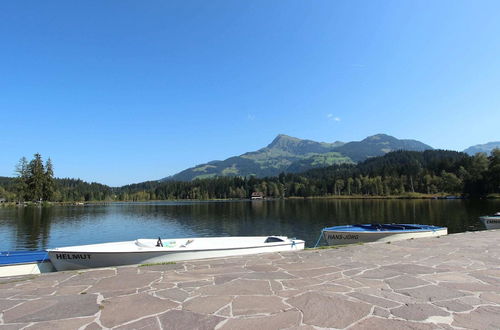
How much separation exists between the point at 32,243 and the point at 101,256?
25261 millimetres

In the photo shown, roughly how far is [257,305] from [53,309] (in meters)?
3.82

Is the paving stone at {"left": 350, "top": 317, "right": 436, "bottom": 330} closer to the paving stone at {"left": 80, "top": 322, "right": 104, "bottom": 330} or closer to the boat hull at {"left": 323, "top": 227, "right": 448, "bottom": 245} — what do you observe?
the paving stone at {"left": 80, "top": 322, "right": 104, "bottom": 330}

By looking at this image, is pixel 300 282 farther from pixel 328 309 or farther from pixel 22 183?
pixel 22 183

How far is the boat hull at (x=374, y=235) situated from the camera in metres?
20.3

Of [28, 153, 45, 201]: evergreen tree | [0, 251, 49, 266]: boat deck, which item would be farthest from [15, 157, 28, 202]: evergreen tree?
[0, 251, 49, 266]: boat deck

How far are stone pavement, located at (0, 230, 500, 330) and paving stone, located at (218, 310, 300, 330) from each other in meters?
0.02

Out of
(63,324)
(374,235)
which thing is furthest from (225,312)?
(374,235)

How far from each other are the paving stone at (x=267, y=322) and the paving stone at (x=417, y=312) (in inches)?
69.1

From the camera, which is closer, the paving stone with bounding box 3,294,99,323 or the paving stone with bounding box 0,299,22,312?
the paving stone with bounding box 3,294,99,323

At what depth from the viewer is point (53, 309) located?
5824mm

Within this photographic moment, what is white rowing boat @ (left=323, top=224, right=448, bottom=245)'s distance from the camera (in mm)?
20344

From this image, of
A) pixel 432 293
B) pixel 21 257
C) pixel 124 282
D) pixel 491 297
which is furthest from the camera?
pixel 21 257

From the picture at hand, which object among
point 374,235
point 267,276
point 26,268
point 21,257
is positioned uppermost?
point 267,276

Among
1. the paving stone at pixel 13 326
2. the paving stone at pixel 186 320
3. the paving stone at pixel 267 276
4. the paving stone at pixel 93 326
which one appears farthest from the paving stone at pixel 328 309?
the paving stone at pixel 13 326
